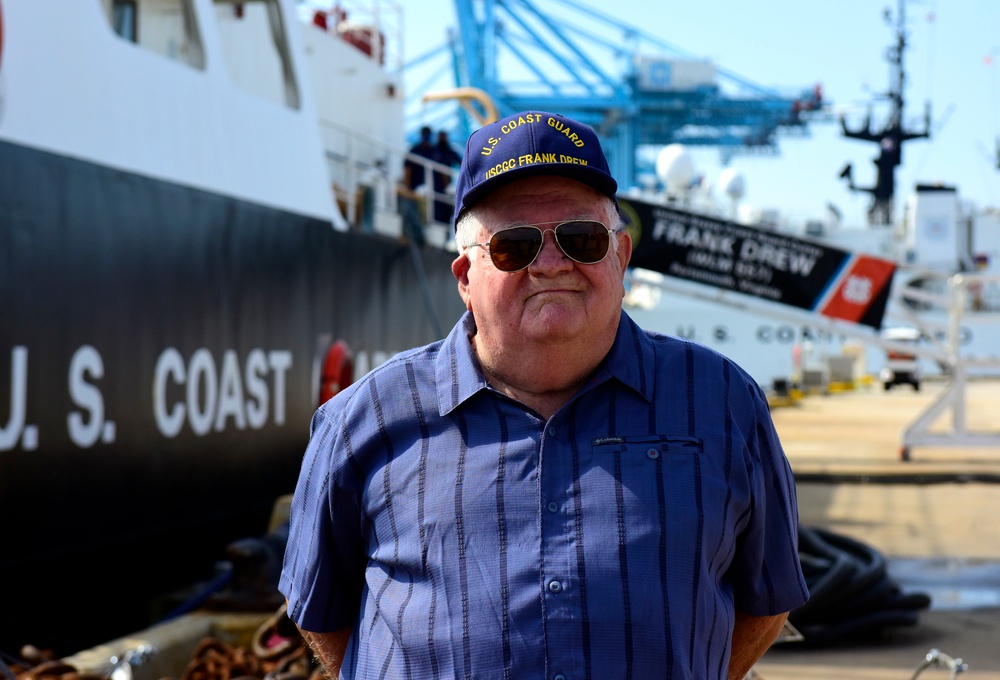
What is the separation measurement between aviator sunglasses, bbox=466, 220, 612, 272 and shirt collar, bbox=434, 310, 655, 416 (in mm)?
155

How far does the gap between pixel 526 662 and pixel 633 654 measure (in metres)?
0.16

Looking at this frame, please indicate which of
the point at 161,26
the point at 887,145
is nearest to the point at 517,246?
the point at 161,26

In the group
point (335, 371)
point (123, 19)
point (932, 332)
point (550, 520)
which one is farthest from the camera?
point (932, 332)

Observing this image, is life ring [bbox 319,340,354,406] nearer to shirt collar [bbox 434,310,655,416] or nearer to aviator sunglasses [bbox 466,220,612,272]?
shirt collar [bbox 434,310,655,416]

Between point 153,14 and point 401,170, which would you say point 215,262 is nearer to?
point 153,14

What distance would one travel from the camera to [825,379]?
97.6 ft

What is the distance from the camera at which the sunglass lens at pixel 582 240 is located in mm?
1824

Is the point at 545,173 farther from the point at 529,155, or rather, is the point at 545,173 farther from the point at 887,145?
the point at 887,145

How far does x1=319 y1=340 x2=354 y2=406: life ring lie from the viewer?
7984 millimetres

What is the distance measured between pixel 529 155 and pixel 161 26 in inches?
241

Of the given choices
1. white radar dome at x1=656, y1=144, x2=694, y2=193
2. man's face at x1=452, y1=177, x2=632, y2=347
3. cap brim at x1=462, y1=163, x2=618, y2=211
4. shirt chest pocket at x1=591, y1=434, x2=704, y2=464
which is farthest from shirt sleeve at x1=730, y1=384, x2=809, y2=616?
white radar dome at x1=656, y1=144, x2=694, y2=193

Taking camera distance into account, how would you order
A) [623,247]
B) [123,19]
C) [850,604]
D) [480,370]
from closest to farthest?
[480,370]
[623,247]
[850,604]
[123,19]

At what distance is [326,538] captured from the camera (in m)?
1.93

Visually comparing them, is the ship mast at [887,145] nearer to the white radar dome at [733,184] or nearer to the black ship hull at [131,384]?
the white radar dome at [733,184]
